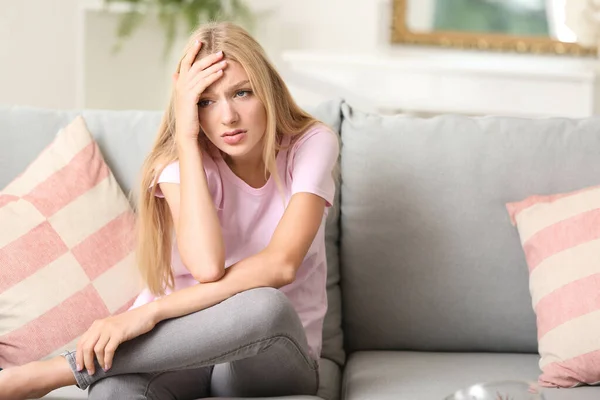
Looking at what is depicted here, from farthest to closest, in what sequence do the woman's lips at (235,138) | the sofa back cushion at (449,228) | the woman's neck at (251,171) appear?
1. the sofa back cushion at (449,228)
2. the woman's neck at (251,171)
3. the woman's lips at (235,138)

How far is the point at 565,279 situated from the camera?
163 cm

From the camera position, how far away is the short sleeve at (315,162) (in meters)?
1.60

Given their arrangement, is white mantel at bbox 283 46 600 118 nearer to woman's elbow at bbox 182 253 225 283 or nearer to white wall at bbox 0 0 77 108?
white wall at bbox 0 0 77 108

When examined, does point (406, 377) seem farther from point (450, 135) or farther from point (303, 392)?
point (450, 135)

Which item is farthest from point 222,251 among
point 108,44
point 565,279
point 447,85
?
point 108,44

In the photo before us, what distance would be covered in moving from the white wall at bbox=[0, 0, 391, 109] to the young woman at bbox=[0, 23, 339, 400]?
2.36 meters

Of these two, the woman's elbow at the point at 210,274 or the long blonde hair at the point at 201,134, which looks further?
the long blonde hair at the point at 201,134

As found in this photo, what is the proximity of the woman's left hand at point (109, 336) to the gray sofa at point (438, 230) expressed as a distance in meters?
0.51

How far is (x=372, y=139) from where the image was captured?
186 centimetres

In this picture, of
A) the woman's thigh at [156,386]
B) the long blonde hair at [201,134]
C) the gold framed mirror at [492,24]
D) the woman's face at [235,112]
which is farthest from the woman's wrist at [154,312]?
the gold framed mirror at [492,24]

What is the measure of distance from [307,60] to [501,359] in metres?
2.16

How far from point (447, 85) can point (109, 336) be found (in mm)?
2516

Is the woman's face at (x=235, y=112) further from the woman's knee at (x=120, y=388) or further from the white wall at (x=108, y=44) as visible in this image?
the white wall at (x=108, y=44)

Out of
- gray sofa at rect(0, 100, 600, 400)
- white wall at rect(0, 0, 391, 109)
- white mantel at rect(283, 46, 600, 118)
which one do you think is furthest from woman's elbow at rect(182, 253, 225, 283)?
white wall at rect(0, 0, 391, 109)
